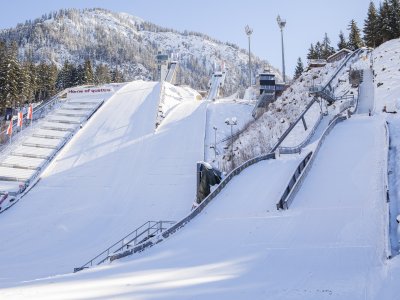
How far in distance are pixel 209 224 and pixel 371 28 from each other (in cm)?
5296

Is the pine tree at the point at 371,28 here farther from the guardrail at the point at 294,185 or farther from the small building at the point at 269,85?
the guardrail at the point at 294,185

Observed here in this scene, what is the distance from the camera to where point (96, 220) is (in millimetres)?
23297

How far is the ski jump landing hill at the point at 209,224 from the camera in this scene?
27.2 ft

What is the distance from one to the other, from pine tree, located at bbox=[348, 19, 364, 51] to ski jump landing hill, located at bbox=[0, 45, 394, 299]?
37.7 m

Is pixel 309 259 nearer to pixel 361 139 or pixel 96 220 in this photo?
pixel 361 139

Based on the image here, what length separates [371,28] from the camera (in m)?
57.5

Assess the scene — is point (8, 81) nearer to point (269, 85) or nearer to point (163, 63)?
point (269, 85)

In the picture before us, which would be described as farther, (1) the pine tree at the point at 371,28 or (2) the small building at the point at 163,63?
(2) the small building at the point at 163,63

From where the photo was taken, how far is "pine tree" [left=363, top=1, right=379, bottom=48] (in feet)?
184

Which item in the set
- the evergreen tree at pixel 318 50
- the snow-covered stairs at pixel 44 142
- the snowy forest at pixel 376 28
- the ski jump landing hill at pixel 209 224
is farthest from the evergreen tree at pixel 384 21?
the snow-covered stairs at pixel 44 142

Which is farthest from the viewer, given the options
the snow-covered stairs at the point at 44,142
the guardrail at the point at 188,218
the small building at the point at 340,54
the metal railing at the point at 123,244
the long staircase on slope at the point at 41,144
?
the small building at the point at 340,54

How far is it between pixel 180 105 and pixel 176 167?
857 inches

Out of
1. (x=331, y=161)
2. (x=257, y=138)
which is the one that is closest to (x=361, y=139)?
(x=331, y=161)

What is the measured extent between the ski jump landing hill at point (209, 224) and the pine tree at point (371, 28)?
35.4 m
